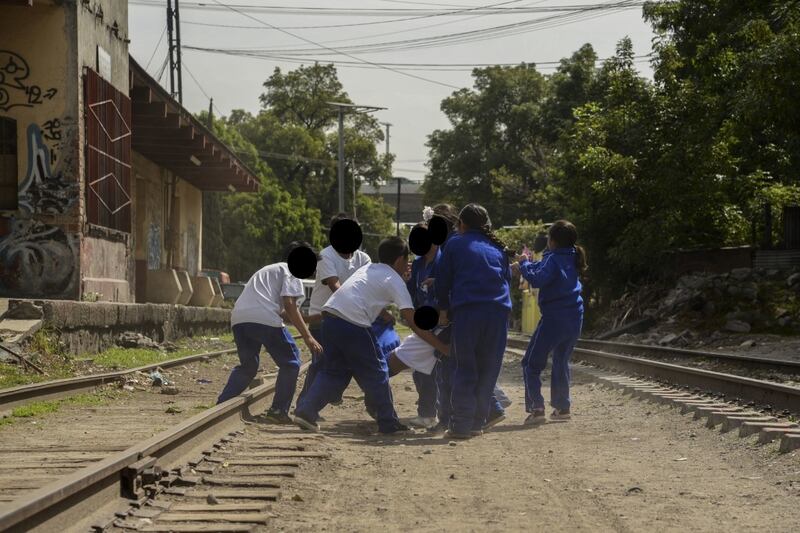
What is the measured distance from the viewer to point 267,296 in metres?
9.06

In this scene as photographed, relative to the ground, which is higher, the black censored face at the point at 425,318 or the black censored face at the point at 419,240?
the black censored face at the point at 419,240

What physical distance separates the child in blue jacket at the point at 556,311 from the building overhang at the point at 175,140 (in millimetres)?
14076

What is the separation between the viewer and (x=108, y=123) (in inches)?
787

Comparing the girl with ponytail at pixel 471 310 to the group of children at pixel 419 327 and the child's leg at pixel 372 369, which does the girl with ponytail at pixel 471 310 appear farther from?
the child's leg at pixel 372 369

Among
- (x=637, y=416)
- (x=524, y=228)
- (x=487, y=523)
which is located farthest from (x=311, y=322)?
(x=524, y=228)

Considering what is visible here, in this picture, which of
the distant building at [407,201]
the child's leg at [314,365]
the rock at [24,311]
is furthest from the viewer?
the distant building at [407,201]

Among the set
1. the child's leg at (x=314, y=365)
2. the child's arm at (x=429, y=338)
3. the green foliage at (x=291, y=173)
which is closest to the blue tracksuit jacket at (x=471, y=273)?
the child's arm at (x=429, y=338)

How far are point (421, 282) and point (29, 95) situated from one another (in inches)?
424

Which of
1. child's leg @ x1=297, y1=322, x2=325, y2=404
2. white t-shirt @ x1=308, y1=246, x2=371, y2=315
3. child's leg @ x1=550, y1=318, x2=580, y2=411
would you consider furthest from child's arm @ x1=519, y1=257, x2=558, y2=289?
child's leg @ x1=297, y1=322, x2=325, y2=404

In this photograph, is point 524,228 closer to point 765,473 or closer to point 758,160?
point 758,160

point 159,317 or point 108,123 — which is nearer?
point 108,123

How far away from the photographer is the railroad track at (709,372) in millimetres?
10188

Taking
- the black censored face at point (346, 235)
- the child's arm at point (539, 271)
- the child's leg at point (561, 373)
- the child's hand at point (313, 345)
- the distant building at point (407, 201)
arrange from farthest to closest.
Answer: the distant building at point (407, 201), the child's leg at point (561, 373), the child's arm at point (539, 271), the black censored face at point (346, 235), the child's hand at point (313, 345)

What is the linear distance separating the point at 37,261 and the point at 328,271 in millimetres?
9927
